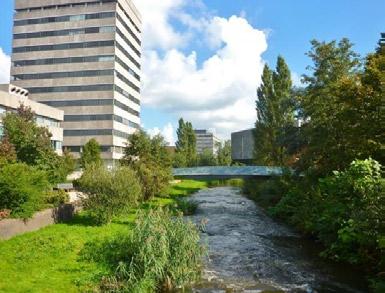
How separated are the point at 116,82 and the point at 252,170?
48.1 m

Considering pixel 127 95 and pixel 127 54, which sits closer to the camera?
pixel 127 95

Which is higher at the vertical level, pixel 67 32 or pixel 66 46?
pixel 67 32

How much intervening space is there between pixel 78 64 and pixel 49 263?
80180 mm

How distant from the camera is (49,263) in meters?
14.8

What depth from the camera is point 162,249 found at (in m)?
13.6

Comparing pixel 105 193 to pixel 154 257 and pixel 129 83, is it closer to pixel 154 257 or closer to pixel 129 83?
pixel 154 257

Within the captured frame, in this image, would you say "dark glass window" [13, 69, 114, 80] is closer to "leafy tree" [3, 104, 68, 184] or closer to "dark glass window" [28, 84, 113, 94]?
"dark glass window" [28, 84, 113, 94]

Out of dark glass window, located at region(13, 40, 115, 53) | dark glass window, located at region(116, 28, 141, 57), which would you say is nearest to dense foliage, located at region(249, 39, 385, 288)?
dark glass window, located at region(13, 40, 115, 53)

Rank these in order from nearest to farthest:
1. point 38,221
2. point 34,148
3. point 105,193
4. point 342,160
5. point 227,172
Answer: point 38,221 < point 342,160 < point 105,193 < point 34,148 < point 227,172

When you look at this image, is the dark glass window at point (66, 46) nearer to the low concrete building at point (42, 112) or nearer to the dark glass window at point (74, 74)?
the dark glass window at point (74, 74)

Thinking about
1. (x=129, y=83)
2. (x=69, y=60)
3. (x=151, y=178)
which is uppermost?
(x=69, y=60)

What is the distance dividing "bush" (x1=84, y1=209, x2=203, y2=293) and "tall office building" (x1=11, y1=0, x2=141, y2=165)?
72581mm

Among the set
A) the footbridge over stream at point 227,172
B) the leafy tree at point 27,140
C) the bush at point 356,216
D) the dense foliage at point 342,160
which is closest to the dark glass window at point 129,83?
the footbridge over stream at point 227,172

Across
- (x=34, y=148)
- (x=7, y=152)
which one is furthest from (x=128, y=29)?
(x=7, y=152)
